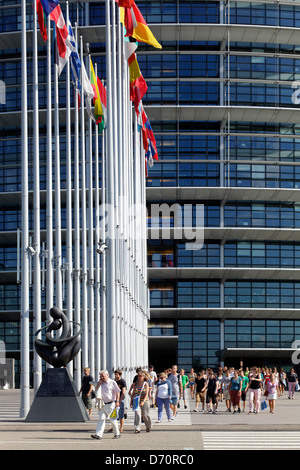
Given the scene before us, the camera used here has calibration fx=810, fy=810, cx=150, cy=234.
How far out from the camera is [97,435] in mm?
A: 20156

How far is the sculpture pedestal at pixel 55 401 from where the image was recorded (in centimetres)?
2498

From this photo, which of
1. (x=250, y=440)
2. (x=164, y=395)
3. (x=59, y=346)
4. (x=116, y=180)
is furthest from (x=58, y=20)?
(x=250, y=440)

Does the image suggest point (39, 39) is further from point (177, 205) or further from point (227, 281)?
point (227, 281)

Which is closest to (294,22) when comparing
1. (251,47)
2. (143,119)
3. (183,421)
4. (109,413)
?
(251,47)

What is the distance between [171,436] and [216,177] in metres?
59.1

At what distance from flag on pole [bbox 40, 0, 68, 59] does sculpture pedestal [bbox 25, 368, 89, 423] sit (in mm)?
13889

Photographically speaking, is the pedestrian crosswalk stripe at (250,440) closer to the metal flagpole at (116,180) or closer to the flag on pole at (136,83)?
the metal flagpole at (116,180)

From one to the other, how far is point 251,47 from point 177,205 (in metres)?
17.7

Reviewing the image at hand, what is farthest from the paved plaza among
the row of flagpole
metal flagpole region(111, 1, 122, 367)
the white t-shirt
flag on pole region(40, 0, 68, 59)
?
flag on pole region(40, 0, 68, 59)

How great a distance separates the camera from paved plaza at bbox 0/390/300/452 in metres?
18.5

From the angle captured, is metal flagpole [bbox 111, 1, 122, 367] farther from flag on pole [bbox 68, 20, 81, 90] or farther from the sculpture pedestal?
the sculpture pedestal

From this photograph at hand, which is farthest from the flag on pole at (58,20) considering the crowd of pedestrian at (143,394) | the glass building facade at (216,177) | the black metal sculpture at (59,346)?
the glass building facade at (216,177)

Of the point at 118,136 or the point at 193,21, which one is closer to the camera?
the point at 118,136

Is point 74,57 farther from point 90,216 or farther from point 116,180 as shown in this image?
point 90,216
